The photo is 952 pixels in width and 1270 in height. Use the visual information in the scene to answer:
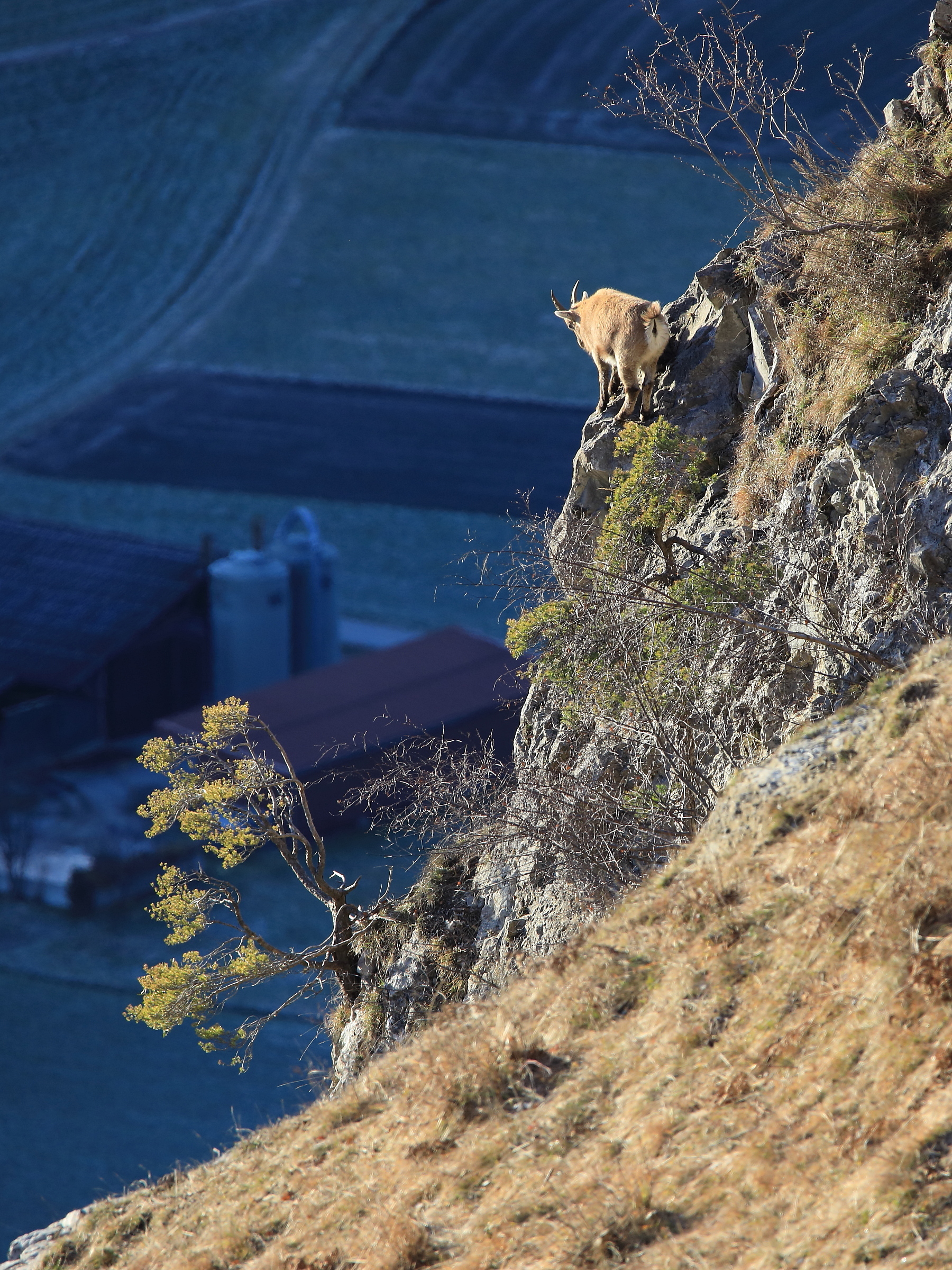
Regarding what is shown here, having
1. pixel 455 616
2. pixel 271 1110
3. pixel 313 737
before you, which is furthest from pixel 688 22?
pixel 271 1110

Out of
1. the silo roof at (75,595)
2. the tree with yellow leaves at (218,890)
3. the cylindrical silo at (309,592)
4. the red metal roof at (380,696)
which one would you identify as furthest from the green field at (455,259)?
the tree with yellow leaves at (218,890)

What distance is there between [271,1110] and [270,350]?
4715 centimetres

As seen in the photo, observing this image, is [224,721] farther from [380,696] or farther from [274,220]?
[274,220]

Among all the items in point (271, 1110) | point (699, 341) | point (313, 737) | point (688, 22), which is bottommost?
point (271, 1110)

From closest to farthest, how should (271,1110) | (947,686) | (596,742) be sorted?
1. (947,686)
2. (596,742)
3. (271,1110)

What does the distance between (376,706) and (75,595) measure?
9860 mm

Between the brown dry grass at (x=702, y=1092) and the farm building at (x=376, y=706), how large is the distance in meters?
20.0

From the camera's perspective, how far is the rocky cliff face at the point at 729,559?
13875 mm

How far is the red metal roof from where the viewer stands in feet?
114

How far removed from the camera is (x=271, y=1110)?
1063 inches

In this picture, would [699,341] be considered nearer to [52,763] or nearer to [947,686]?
[947,686]

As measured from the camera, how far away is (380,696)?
1474 inches

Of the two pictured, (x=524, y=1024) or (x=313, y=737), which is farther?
(x=313, y=737)

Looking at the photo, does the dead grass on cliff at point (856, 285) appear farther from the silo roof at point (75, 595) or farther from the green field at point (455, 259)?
the green field at point (455, 259)
